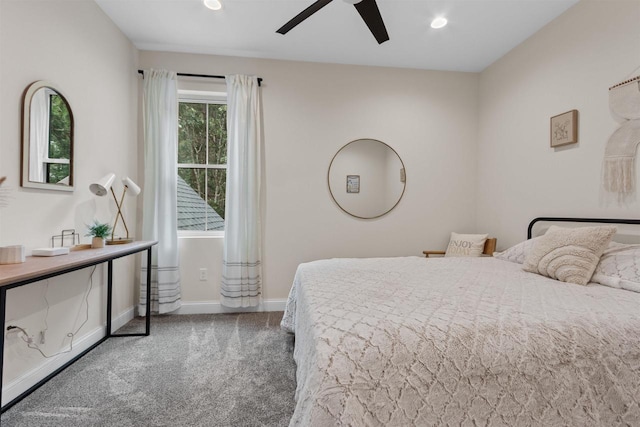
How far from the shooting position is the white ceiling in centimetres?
239

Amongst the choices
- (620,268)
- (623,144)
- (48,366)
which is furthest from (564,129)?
(48,366)

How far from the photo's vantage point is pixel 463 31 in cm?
273

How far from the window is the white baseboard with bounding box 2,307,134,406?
1204 mm

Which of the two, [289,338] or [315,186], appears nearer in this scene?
[289,338]

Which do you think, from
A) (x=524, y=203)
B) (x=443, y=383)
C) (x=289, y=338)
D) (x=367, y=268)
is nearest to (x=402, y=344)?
(x=443, y=383)

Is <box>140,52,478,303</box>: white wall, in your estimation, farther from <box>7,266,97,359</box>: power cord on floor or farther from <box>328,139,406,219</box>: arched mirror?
<box>7,266,97,359</box>: power cord on floor

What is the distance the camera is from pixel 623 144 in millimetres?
1993

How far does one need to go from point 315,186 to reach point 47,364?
8.50 ft

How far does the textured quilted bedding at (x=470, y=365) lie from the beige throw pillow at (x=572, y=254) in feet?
1.67

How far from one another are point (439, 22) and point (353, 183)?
1.72m

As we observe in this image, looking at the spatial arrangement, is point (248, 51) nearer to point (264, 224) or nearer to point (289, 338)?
point (264, 224)

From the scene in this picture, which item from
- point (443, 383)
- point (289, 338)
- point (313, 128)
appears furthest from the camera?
point (313, 128)

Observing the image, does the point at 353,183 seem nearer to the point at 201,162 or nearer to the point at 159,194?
the point at 201,162

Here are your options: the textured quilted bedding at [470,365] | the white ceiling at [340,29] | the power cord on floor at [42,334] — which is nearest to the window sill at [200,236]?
the power cord on floor at [42,334]
